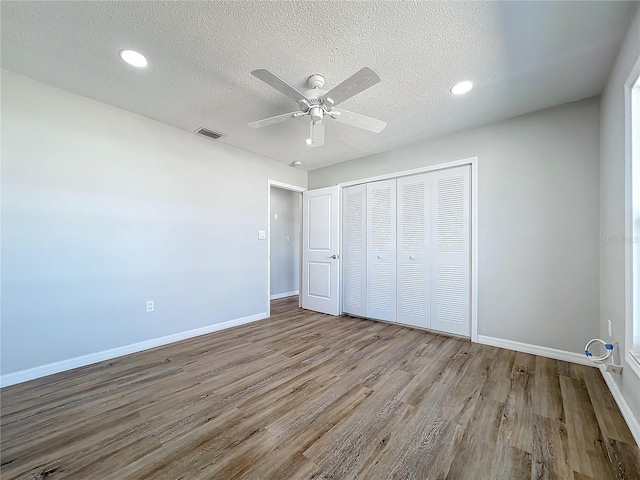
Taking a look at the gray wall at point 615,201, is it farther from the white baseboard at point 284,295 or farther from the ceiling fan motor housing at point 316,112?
the white baseboard at point 284,295

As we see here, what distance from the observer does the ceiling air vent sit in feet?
10.0

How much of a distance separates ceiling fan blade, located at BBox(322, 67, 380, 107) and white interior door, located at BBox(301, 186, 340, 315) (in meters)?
2.35

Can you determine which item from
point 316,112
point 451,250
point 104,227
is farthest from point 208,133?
point 451,250

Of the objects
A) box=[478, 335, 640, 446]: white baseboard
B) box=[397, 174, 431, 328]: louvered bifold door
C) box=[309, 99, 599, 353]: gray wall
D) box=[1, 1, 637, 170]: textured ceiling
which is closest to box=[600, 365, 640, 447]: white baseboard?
box=[478, 335, 640, 446]: white baseboard

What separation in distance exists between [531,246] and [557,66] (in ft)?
5.23

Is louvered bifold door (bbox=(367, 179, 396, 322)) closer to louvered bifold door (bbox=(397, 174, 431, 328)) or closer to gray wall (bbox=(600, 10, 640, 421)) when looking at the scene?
louvered bifold door (bbox=(397, 174, 431, 328))

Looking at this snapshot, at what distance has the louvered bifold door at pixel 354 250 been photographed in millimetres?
3984

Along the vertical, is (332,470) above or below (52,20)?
below

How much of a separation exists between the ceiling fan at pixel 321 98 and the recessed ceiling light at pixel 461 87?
0.75 m

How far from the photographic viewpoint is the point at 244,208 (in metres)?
3.75

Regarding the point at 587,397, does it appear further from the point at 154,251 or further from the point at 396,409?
the point at 154,251

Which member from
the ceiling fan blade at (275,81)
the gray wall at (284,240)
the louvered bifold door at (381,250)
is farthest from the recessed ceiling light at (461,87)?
the gray wall at (284,240)

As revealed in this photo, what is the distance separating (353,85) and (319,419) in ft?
7.20

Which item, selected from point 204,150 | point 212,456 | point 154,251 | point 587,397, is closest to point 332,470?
point 212,456
